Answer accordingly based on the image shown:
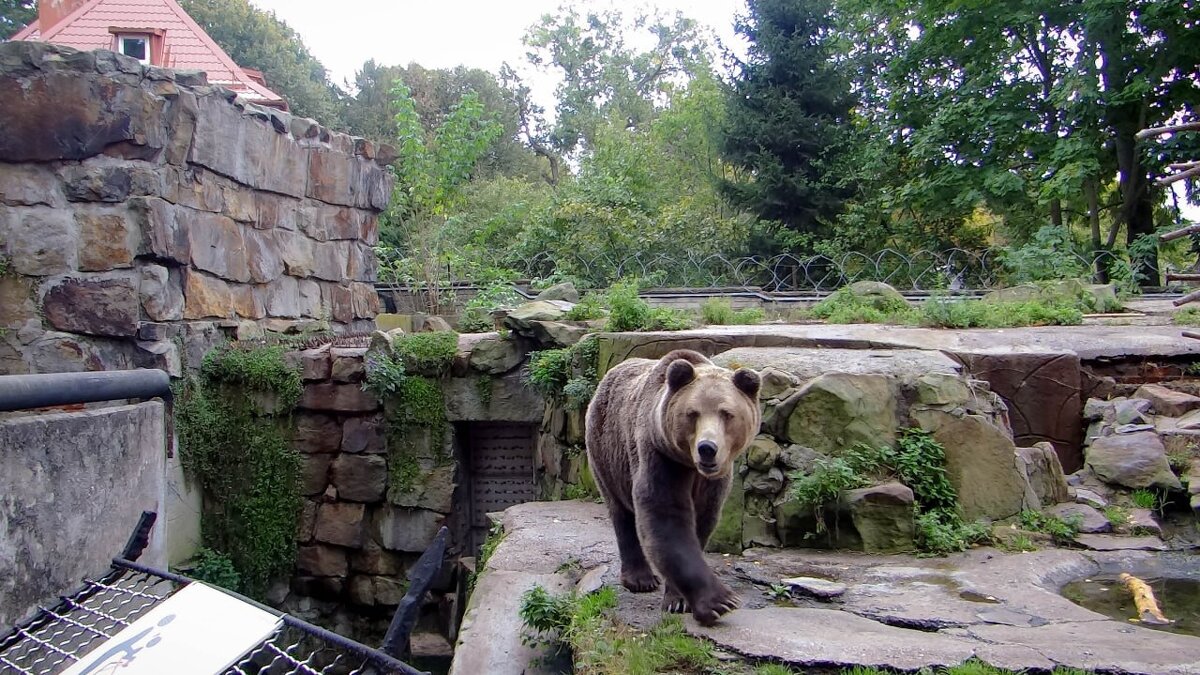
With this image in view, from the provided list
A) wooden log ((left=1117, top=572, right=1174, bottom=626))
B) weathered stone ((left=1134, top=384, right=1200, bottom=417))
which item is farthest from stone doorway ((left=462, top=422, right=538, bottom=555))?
wooden log ((left=1117, top=572, right=1174, bottom=626))

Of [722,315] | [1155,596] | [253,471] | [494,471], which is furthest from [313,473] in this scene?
[1155,596]

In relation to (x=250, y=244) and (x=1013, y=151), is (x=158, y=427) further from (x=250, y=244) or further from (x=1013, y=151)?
(x=1013, y=151)

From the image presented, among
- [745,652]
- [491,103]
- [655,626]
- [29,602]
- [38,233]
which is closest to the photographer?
[29,602]

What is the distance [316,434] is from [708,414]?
6.64 metres

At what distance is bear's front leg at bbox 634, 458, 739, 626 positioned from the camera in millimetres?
4090

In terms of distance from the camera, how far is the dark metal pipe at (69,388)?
1562mm

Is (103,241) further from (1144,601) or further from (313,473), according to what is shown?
(1144,601)

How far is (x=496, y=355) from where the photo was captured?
952cm

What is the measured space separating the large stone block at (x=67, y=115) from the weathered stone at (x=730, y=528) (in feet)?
19.9

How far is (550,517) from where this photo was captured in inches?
279

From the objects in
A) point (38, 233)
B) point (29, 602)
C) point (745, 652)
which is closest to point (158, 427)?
point (29, 602)

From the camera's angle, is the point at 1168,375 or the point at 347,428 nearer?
the point at 1168,375

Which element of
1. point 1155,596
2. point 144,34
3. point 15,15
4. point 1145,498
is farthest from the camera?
point 15,15

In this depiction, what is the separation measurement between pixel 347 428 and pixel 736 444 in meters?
6.40
